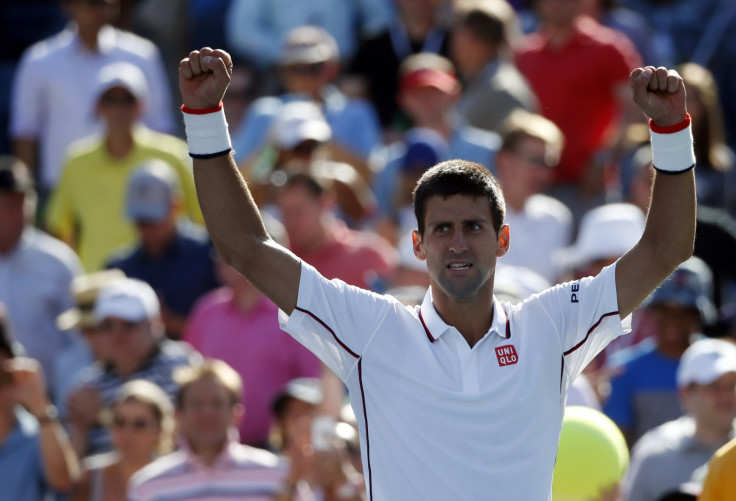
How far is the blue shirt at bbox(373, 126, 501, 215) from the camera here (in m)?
Answer: 9.72

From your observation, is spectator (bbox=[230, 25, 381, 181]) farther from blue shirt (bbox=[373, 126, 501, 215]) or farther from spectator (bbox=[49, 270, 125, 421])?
spectator (bbox=[49, 270, 125, 421])

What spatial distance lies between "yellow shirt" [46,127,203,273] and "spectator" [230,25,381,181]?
66 centimetres

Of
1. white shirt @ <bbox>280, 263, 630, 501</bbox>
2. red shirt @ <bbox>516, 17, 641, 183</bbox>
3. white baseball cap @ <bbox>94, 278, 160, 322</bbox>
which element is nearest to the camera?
white shirt @ <bbox>280, 263, 630, 501</bbox>

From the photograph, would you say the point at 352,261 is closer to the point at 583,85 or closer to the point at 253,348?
the point at 253,348

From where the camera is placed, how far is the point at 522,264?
902 cm

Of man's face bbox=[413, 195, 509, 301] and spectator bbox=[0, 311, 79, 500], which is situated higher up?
man's face bbox=[413, 195, 509, 301]

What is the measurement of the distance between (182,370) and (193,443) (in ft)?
2.29

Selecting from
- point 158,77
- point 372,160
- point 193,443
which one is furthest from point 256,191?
point 193,443

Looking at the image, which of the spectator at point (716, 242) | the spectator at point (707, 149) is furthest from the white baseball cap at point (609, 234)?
the spectator at point (707, 149)

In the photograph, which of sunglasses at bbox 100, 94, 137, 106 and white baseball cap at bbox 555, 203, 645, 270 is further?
sunglasses at bbox 100, 94, 137, 106

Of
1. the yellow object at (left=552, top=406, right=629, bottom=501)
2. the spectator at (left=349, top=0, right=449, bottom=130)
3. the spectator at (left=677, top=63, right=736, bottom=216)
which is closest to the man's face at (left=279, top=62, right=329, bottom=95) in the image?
the spectator at (left=349, top=0, right=449, bottom=130)

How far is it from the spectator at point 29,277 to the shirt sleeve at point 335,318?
5.46 metres

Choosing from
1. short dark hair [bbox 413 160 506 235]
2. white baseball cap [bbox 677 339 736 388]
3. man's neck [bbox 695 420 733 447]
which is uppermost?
short dark hair [bbox 413 160 506 235]

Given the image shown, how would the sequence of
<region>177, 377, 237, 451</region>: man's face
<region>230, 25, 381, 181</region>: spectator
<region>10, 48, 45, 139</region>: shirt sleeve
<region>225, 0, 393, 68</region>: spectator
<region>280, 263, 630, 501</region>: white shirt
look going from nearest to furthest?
1. <region>280, 263, 630, 501</region>: white shirt
2. <region>177, 377, 237, 451</region>: man's face
3. <region>230, 25, 381, 181</region>: spectator
4. <region>10, 48, 45, 139</region>: shirt sleeve
5. <region>225, 0, 393, 68</region>: spectator
